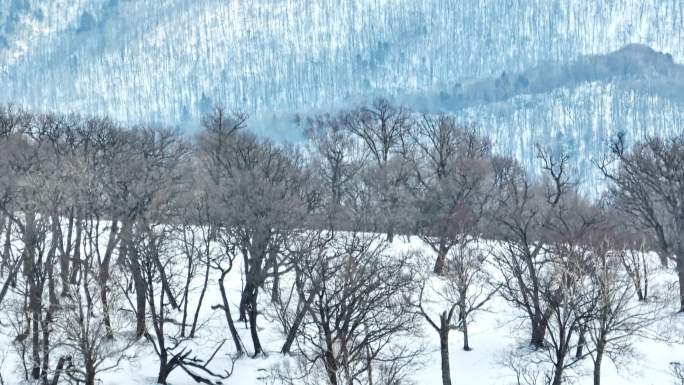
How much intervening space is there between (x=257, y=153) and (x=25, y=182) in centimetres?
2198

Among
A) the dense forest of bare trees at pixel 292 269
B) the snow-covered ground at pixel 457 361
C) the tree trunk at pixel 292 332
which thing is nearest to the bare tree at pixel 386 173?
the dense forest of bare trees at pixel 292 269

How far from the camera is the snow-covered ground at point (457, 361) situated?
113 feet

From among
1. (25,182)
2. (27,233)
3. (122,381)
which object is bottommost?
(122,381)

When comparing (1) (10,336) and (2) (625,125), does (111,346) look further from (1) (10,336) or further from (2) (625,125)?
(2) (625,125)

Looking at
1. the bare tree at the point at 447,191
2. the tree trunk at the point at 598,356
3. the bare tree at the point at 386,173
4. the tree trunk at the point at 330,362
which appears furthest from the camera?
the bare tree at the point at 386,173

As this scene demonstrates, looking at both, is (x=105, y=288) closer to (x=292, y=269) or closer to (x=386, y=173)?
(x=292, y=269)

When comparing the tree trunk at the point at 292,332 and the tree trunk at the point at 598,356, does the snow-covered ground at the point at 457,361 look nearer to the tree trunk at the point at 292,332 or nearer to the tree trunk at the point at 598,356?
the tree trunk at the point at 292,332

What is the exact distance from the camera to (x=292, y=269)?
1540 inches

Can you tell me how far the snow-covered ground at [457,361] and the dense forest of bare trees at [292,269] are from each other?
21.6 inches

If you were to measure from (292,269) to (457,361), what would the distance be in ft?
31.7

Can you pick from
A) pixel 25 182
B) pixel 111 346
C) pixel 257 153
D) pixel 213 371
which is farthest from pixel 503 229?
pixel 25 182

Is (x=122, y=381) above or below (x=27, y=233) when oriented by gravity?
below

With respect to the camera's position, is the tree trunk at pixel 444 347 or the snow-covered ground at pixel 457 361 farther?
the snow-covered ground at pixel 457 361

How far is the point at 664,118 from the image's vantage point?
18775 cm
